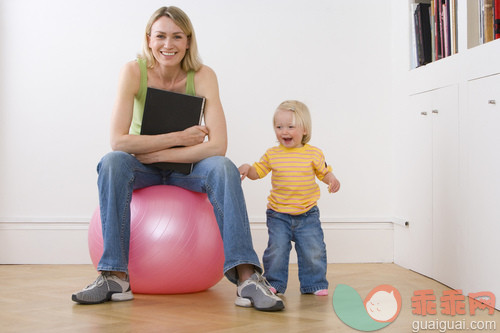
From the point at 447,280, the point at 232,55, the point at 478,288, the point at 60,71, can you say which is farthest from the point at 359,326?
the point at 60,71

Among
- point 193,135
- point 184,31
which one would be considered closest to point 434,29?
point 184,31

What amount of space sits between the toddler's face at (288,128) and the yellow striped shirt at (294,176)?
1.7 inches

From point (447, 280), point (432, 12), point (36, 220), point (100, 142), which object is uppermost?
point (432, 12)

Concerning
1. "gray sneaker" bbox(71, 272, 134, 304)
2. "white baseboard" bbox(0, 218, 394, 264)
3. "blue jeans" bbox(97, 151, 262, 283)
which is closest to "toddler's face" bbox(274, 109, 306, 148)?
"blue jeans" bbox(97, 151, 262, 283)

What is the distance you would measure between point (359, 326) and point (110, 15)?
233 centimetres

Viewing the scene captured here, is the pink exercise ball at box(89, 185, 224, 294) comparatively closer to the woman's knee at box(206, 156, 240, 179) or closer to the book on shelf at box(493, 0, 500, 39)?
the woman's knee at box(206, 156, 240, 179)

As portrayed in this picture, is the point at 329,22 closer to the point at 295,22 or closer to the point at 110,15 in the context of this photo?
the point at 295,22

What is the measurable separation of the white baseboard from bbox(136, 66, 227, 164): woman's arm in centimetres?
107

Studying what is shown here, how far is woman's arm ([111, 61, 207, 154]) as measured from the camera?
2465 millimetres

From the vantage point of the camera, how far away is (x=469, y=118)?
2537 mm

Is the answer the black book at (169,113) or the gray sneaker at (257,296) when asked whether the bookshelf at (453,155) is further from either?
the black book at (169,113)

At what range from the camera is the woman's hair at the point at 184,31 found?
2631 mm

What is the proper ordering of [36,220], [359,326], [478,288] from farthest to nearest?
[36,220], [478,288], [359,326]

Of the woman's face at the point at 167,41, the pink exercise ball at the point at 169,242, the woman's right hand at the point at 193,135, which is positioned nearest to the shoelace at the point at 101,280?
the pink exercise ball at the point at 169,242
